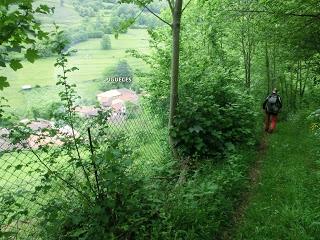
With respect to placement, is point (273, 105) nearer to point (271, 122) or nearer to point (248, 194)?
point (271, 122)

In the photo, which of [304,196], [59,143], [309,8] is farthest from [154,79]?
[59,143]

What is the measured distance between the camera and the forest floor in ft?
17.9

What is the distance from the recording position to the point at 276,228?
18.1 feet

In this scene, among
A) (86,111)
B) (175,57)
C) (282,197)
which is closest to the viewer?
(86,111)

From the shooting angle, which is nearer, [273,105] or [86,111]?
[86,111]

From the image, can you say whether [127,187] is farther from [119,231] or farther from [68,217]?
[68,217]

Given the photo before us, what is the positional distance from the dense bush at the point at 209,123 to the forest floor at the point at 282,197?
34.6 inches

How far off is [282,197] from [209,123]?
7.78ft

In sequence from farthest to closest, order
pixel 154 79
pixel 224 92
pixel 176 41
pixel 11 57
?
pixel 154 79 → pixel 224 92 → pixel 176 41 → pixel 11 57

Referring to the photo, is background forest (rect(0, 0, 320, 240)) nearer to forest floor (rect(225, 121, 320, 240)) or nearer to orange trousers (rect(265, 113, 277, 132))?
forest floor (rect(225, 121, 320, 240))

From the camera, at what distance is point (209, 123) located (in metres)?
8.29

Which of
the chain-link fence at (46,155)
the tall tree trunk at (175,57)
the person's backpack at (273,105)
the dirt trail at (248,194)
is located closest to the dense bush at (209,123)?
the tall tree trunk at (175,57)

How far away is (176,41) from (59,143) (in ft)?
10.9

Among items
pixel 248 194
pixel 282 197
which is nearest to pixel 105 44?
pixel 248 194
